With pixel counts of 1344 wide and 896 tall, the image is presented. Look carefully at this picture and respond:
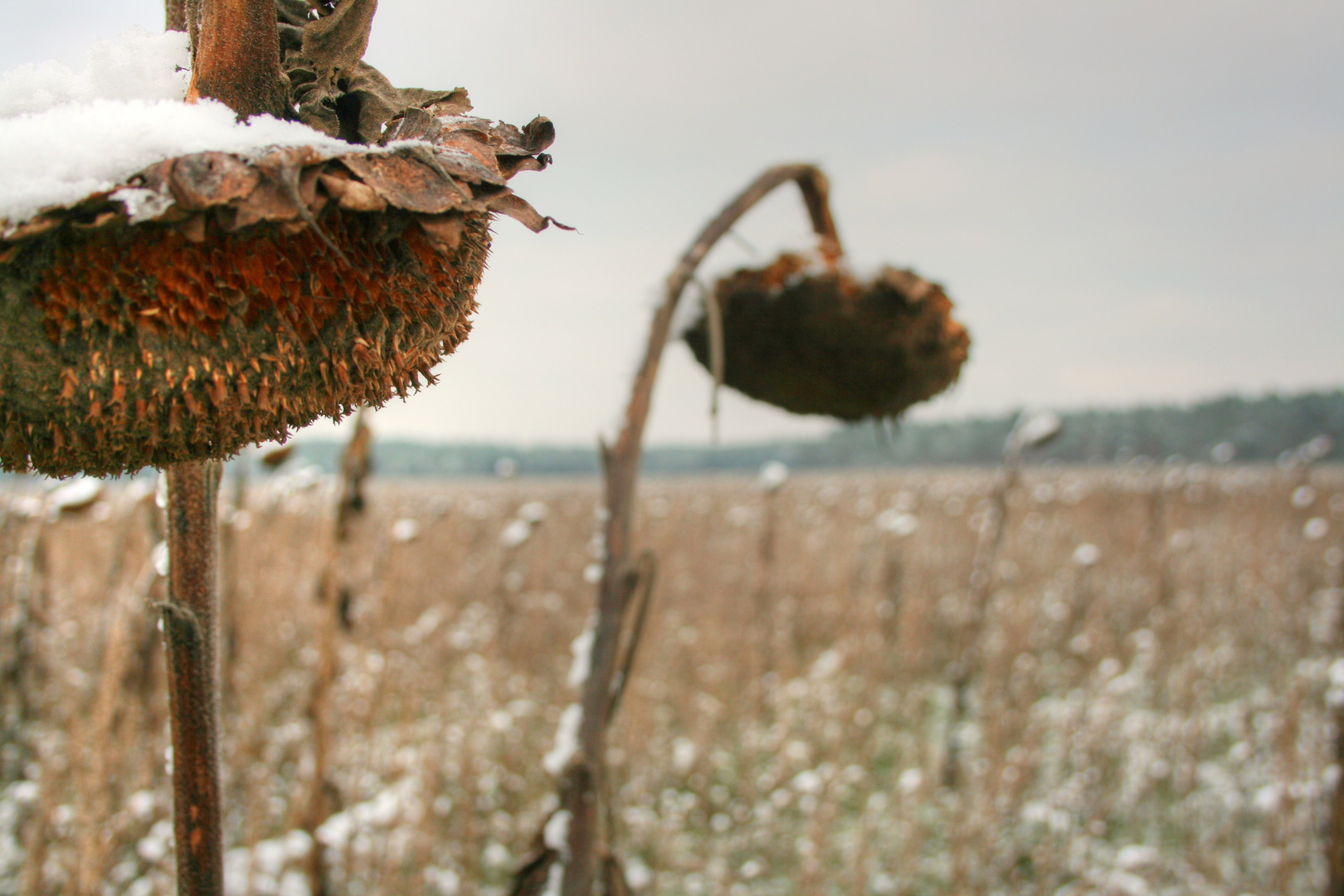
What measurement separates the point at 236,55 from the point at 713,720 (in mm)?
4712

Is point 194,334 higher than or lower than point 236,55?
lower

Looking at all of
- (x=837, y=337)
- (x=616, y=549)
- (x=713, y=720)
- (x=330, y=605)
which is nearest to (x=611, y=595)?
(x=616, y=549)

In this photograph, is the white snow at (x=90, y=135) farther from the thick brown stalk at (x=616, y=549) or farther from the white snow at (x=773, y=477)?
the white snow at (x=773, y=477)

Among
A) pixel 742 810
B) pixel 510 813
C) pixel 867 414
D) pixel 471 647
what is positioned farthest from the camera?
pixel 471 647

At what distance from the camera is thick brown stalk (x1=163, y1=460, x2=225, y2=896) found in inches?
20.3

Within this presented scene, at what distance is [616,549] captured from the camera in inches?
43.2

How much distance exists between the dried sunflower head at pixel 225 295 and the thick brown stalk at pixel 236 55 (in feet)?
0.34

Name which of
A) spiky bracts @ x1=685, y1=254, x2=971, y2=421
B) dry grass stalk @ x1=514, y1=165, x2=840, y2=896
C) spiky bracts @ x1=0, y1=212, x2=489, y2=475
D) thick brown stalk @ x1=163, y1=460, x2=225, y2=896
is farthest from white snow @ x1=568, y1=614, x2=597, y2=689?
spiky bracts @ x1=0, y1=212, x2=489, y2=475

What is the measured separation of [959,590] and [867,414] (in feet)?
24.7

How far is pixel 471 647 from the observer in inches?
261

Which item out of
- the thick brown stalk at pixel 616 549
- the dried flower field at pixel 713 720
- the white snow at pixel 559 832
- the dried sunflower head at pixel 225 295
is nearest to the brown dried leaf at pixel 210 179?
the dried sunflower head at pixel 225 295

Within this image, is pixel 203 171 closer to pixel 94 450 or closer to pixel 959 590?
pixel 94 450

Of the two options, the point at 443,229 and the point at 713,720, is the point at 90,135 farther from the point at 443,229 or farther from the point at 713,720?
the point at 713,720

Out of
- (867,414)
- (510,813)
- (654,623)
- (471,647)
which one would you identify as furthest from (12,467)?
(471,647)
